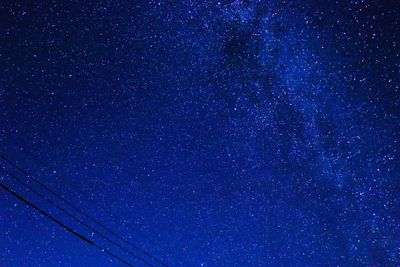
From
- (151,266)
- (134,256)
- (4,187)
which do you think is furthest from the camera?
(151,266)

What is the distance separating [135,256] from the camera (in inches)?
364

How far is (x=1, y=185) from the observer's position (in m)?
3.84

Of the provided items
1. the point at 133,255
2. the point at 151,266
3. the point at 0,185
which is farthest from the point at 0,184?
the point at 151,266

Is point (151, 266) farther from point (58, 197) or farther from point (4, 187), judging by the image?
point (4, 187)

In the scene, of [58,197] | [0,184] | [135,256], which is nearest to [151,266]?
[135,256]

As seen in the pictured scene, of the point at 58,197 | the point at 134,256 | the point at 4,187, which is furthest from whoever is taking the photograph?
the point at 134,256

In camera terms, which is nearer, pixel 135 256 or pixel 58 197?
pixel 58 197

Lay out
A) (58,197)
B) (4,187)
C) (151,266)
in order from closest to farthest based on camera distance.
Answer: (4,187) < (58,197) < (151,266)

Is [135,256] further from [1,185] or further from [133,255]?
[1,185]

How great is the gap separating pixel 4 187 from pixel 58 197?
424 centimetres

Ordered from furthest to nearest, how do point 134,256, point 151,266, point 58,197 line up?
point 151,266 < point 134,256 < point 58,197

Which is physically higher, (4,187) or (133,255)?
(133,255)

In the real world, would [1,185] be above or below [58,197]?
below

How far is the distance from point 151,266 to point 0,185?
6.92 m
